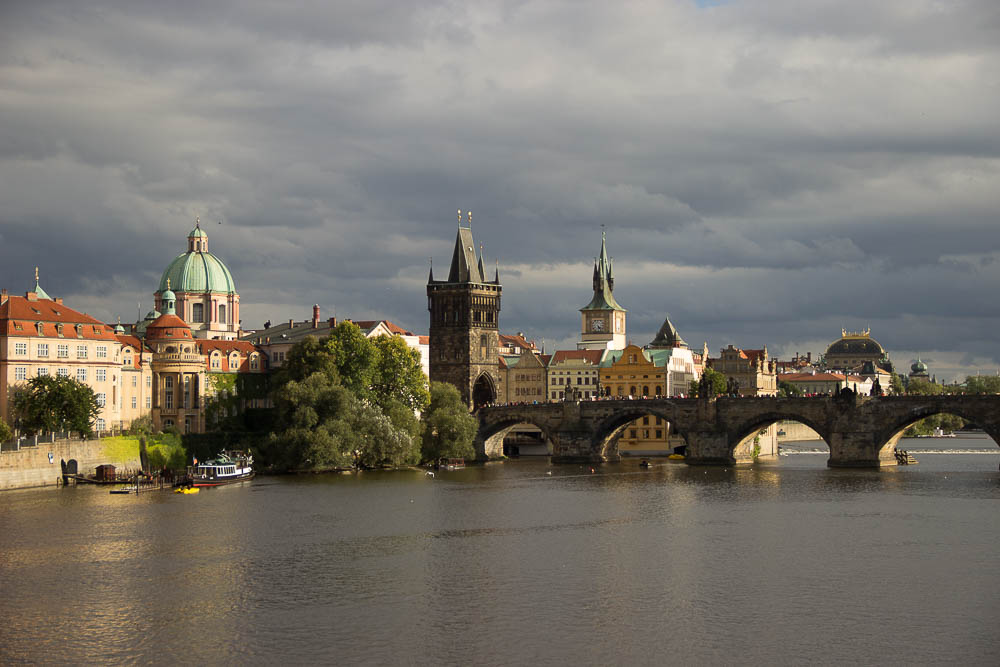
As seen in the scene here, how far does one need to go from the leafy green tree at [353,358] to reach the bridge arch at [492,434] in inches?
1011

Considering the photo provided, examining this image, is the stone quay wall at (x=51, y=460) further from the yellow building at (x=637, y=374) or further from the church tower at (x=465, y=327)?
the yellow building at (x=637, y=374)

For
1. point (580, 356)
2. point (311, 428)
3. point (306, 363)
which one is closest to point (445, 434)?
point (306, 363)

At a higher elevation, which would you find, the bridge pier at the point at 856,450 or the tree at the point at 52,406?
the tree at the point at 52,406

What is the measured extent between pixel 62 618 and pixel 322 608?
1021 centimetres

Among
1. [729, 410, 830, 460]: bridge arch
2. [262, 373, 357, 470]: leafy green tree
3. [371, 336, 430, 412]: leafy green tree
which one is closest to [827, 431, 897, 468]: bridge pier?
[729, 410, 830, 460]: bridge arch

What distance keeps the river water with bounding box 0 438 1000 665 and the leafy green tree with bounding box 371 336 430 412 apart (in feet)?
92.7

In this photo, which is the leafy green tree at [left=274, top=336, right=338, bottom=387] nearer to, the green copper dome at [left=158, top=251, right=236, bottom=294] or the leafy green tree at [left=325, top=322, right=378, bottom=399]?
the leafy green tree at [left=325, top=322, right=378, bottom=399]

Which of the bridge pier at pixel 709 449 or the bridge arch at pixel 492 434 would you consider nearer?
the bridge pier at pixel 709 449

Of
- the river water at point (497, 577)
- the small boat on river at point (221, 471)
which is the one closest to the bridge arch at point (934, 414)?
the river water at point (497, 577)

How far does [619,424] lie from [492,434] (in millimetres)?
15022

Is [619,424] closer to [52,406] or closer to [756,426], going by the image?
[756,426]

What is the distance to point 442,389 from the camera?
132875mm

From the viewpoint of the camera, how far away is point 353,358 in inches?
4833

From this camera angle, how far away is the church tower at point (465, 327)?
163 metres
